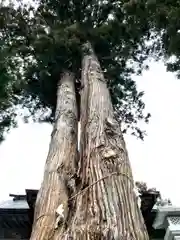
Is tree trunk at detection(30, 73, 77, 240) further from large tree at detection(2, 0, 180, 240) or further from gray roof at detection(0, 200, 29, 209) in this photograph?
gray roof at detection(0, 200, 29, 209)

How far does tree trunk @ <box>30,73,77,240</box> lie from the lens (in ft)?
11.0

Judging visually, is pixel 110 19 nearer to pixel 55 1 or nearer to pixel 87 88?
pixel 55 1

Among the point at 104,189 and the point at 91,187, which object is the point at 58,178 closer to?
the point at 91,187

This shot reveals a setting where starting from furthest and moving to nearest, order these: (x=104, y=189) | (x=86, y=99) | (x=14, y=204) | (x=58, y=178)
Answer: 1. (x=14, y=204)
2. (x=86, y=99)
3. (x=58, y=178)
4. (x=104, y=189)

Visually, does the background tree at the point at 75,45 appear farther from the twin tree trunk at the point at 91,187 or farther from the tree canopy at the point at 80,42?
the twin tree trunk at the point at 91,187

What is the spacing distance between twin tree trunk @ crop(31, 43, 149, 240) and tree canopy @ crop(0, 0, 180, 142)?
328 cm

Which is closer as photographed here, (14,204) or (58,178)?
(58,178)

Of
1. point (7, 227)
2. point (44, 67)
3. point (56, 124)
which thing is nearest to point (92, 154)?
point (56, 124)

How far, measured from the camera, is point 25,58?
10062mm

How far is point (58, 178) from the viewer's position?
14.1 feet

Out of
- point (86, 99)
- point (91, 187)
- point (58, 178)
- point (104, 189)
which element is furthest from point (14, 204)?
point (104, 189)

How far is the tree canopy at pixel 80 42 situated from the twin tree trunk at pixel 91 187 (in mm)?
3283

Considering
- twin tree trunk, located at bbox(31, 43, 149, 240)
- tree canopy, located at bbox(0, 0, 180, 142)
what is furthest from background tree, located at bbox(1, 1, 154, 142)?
twin tree trunk, located at bbox(31, 43, 149, 240)

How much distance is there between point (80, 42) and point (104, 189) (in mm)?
6414
